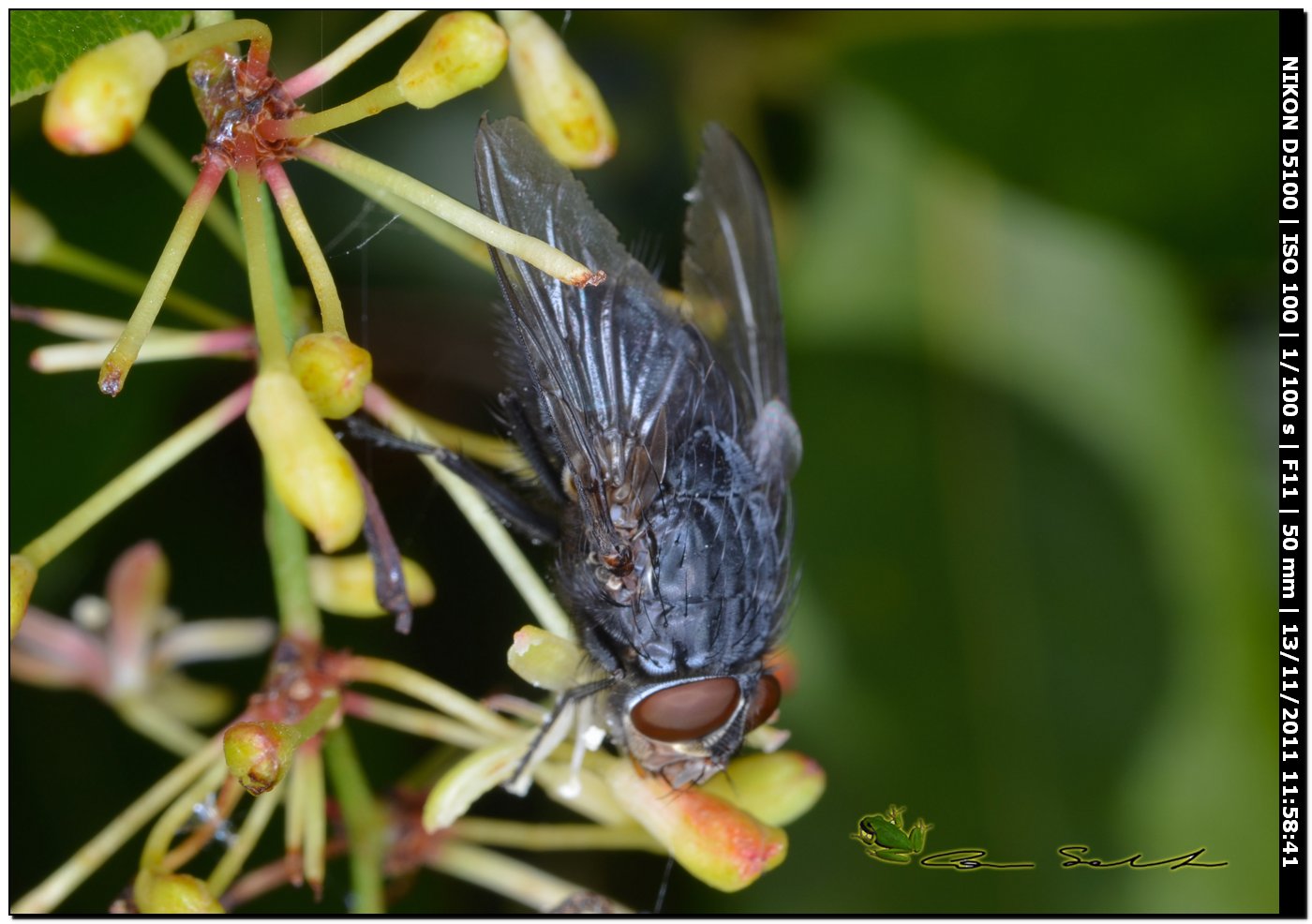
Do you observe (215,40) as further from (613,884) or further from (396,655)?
(613,884)

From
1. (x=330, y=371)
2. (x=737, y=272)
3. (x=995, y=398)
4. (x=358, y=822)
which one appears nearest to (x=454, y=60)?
(x=330, y=371)

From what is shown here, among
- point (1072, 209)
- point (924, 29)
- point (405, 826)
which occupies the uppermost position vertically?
point (924, 29)

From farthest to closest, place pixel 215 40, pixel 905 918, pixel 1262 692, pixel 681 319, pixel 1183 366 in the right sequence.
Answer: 1. pixel 1183 366
2. pixel 1262 692
3. pixel 905 918
4. pixel 681 319
5. pixel 215 40

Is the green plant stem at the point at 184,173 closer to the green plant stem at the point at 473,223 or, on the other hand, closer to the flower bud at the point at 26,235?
the flower bud at the point at 26,235

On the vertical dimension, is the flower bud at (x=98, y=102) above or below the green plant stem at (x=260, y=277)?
above

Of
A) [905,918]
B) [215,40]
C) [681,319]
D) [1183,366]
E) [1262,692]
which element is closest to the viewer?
[215,40]

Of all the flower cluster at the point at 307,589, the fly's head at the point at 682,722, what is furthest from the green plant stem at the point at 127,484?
the fly's head at the point at 682,722

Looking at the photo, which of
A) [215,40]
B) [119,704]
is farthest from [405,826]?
[215,40]

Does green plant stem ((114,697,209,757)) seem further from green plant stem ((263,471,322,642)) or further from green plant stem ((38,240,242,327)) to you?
green plant stem ((38,240,242,327))
